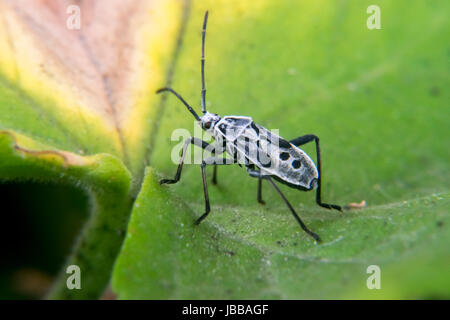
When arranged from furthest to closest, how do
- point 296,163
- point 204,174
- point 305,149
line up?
point 305,149, point 296,163, point 204,174

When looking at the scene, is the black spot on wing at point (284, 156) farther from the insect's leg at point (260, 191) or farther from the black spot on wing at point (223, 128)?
the black spot on wing at point (223, 128)

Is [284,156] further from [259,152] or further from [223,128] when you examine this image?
[223,128]

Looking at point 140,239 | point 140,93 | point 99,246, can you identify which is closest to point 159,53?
point 140,93

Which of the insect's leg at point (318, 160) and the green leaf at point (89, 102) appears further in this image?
the insect's leg at point (318, 160)

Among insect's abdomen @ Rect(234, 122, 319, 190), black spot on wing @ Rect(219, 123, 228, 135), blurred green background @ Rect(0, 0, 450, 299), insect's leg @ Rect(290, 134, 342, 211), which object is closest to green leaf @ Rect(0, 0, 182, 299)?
blurred green background @ Rect(0, 0, 450, 299)

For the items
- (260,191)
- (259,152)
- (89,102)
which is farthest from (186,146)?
(89,102)

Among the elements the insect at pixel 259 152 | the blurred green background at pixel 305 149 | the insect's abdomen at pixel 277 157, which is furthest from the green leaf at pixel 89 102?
the insect's abdomen at pixel 277 157

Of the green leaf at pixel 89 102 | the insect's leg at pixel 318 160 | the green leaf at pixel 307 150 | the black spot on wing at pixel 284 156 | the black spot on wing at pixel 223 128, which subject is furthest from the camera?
the black spot on wing at pixel 223 128

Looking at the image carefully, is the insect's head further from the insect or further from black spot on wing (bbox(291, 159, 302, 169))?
black spot on wing (bbox(291, 159, 302, 169))
